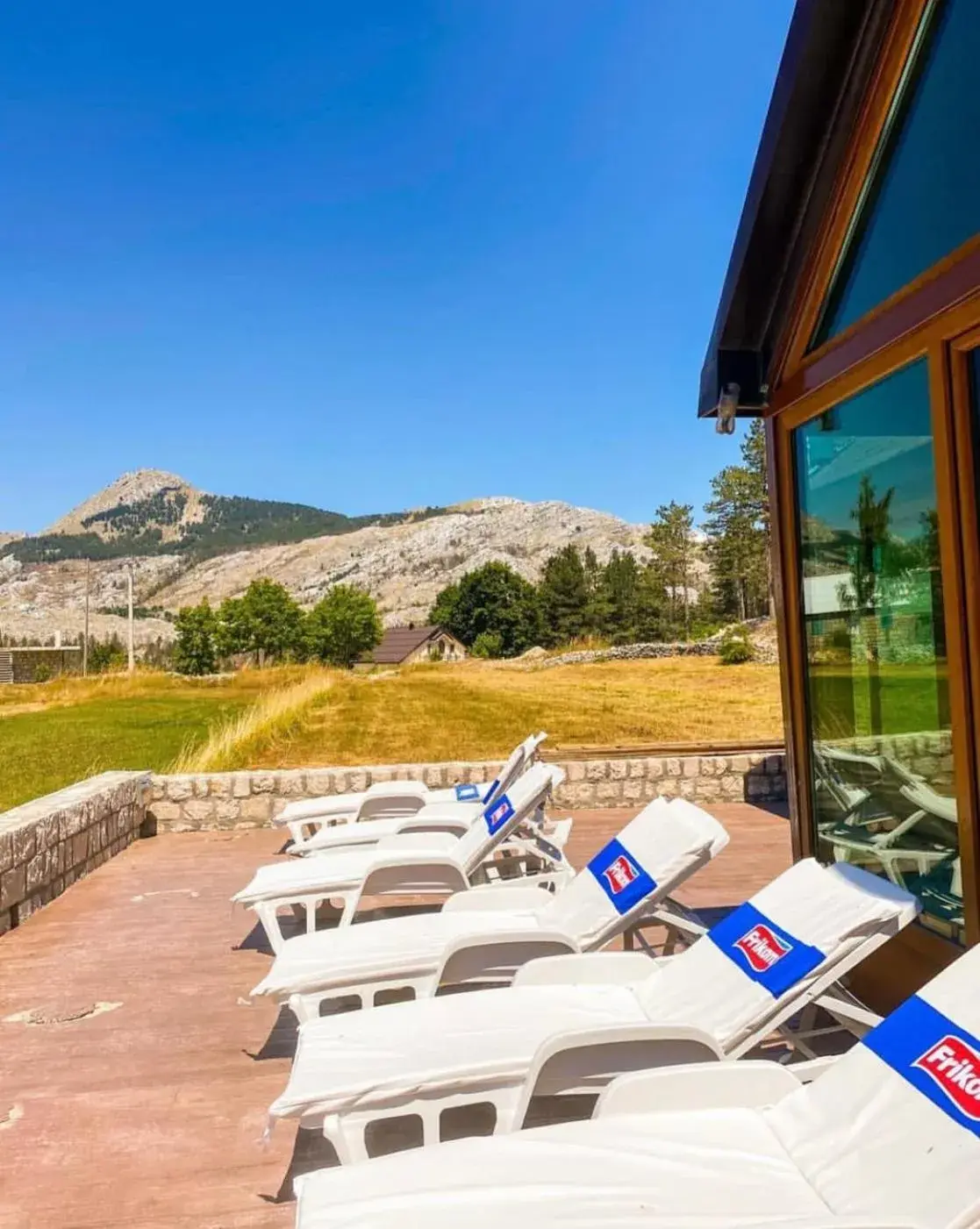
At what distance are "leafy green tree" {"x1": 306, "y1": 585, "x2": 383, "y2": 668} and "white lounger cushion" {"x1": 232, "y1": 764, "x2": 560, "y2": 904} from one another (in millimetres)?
47697

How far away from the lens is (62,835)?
588 centimetres

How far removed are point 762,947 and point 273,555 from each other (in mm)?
140092

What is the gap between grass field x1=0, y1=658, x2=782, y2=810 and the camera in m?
12.3

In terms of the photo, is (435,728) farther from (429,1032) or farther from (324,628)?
(324,628)

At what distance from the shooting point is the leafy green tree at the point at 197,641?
5300 cm

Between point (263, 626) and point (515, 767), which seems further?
point (263, 626)

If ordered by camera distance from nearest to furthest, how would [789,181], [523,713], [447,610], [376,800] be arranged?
[789,181], [376,800], [523,713], [447,610]

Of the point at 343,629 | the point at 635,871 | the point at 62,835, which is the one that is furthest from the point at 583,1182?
the point at 343,629

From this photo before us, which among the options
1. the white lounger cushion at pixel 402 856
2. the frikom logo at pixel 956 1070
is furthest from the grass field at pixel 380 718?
the frikom logo at pixel 956 1070

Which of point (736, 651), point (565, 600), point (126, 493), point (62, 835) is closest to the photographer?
point (62, 835)

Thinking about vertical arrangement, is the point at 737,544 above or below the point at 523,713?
above

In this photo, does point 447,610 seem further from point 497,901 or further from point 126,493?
point 126,493

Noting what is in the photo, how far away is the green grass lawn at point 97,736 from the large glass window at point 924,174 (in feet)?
35.3

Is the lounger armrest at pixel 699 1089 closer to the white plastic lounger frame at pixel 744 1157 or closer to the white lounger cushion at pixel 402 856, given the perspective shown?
the white plastic lounger frame at pixel 744 1157
